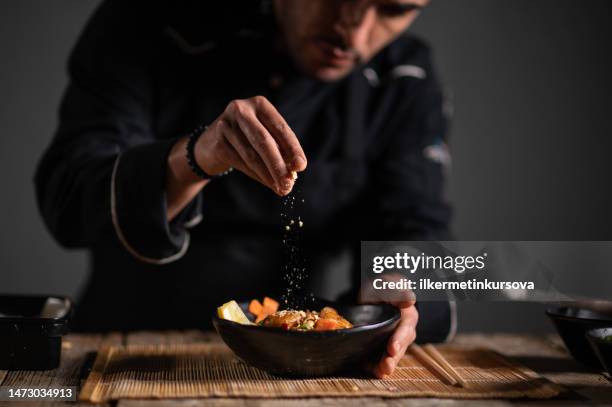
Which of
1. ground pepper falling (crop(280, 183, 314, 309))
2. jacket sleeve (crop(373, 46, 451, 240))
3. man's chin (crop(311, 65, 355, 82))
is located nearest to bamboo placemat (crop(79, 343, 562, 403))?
ground pepper falling (crop(280, 183, 314, 309))

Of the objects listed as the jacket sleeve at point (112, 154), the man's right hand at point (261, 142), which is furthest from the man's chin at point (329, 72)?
the man's right hand at point (261, 142)

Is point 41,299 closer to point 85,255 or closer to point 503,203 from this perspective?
point 85,255

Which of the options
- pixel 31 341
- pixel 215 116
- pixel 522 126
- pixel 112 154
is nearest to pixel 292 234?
pixel 215 116

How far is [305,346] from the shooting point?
35.2 inches

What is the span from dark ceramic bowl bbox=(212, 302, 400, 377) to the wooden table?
0.20 feet

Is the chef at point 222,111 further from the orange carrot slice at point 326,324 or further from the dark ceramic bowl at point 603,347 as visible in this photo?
the dark ceramic bowl at point 603,347

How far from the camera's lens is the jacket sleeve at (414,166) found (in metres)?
1.60

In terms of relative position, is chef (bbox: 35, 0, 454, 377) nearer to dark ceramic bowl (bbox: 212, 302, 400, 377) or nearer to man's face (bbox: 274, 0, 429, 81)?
man's face (bbox: 274, 0, 429, 81)

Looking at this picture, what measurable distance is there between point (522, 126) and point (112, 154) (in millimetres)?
1468

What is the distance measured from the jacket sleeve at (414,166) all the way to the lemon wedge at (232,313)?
65 centimetres

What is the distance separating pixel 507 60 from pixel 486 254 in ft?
4.24

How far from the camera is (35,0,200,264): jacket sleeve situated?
1.18 metres

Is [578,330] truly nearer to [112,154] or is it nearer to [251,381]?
[251,381]

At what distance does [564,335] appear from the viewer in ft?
3.59
